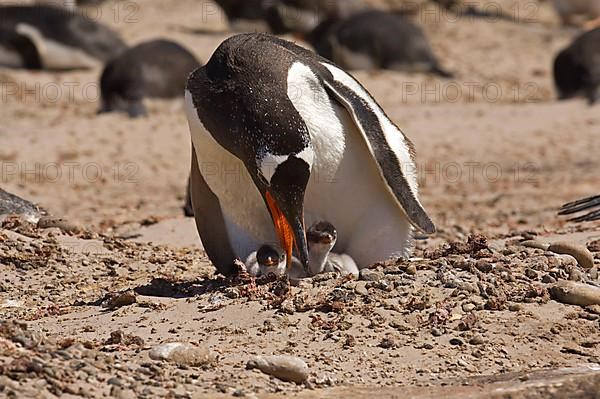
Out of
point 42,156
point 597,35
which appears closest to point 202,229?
point 42,156

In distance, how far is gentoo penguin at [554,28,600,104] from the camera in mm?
17016

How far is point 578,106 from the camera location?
654 inches

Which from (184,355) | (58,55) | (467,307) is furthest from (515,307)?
(58,55)


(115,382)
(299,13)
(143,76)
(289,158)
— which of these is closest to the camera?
(115,382)

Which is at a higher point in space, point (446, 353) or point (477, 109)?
point (446, 353)

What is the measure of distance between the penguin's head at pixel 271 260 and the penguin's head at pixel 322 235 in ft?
0.50

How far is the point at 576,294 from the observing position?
6.17 meters

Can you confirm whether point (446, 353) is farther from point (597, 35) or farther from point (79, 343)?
point (597, 35)

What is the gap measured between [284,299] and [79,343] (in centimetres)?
108

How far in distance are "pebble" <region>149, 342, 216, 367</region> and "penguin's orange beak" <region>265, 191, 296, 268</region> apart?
1050 millimetres

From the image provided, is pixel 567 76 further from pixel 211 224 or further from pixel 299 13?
pixel 211 224

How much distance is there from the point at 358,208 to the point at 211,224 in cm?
77

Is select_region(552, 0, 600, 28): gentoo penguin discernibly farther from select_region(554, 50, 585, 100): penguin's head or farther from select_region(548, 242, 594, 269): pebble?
select_region(548, 242, 594, 269): pebble

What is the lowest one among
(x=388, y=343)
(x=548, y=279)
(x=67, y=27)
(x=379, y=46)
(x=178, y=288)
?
(x=67, y=27)
